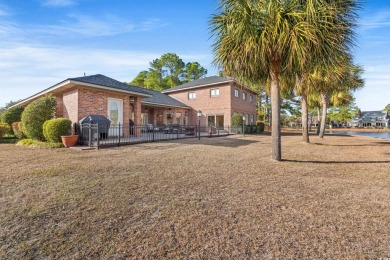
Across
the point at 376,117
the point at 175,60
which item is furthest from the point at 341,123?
the point at 175,60

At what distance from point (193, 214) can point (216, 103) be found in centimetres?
2243

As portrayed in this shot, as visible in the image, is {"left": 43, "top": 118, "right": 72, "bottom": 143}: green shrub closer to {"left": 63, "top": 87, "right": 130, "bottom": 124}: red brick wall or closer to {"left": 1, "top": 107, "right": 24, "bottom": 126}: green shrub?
{"left": 63, "top": 87, "right": 130, "bottom": 124}: red brick wall

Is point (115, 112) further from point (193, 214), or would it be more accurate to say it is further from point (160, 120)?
point (193, 214)

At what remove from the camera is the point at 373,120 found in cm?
6625

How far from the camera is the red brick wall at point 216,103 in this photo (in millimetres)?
23891

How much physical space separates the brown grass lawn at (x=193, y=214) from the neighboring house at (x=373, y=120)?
80.9 m

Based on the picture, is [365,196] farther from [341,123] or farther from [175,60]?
[341,123]

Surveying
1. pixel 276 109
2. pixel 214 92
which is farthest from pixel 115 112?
pixel 214 92

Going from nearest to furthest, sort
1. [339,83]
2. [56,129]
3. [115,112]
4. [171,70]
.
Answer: [56,129] < [115,112] < [339,83] < [171,70]

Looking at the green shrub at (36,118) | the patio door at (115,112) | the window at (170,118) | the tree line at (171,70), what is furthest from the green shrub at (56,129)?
the tree line at (171,70)

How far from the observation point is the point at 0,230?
103 inches

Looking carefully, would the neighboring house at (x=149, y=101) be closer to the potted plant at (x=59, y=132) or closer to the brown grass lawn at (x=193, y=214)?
the potted plant at (x=59, y=132)

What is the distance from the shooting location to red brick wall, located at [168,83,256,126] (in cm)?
2389

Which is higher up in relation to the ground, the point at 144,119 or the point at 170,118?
the point at 170,118
